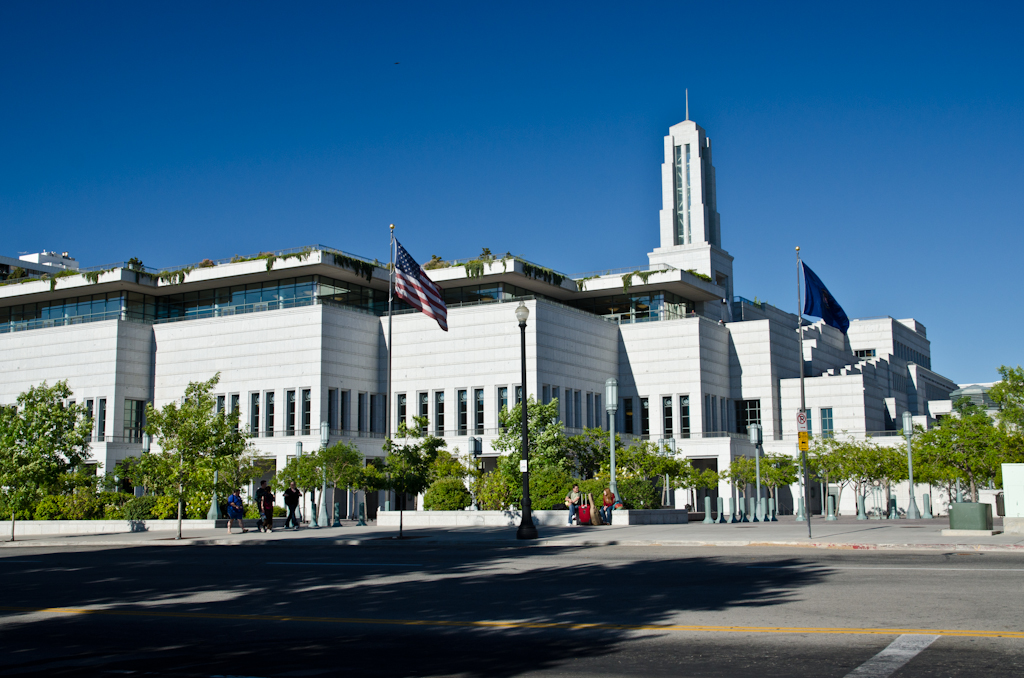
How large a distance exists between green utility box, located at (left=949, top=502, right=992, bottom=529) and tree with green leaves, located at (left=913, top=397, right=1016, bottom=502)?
2379cm

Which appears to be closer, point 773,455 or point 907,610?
point 907,610

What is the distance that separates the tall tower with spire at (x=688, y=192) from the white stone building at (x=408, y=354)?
16.1 metres

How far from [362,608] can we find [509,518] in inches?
867

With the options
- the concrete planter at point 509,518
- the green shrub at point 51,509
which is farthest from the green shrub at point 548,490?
the green shrub at point 51,509

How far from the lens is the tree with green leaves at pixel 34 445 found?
3456 cm

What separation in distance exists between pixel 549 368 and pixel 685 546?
3866cm

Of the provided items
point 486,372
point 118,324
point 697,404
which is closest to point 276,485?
point 486,372

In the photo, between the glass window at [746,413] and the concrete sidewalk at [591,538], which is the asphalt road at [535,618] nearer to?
the concrete sidewalk at [591,538]

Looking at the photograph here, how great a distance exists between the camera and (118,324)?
217ft

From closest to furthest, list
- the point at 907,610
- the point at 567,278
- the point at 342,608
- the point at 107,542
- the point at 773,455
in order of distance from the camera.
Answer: the point at 907,610 → the point at 342,608 → the point at 107,542 → the point at 773,455 → the point at 567,278

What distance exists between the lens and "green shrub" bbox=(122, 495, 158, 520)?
38531 mm

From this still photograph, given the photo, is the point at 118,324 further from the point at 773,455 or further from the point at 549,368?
the point at 773,455

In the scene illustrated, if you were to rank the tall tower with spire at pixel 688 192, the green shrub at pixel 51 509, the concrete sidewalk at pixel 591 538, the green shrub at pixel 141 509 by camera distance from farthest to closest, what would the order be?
the tall tower with spire at pixel 688 192
the green shrub at pixel 51 509
the green shrub at pixel 141 509
the concrete sidewalk at pixel 591 538

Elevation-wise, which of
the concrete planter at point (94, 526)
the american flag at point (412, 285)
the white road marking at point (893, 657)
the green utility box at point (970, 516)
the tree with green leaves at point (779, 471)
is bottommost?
the concrete planter at point (94, 526)
